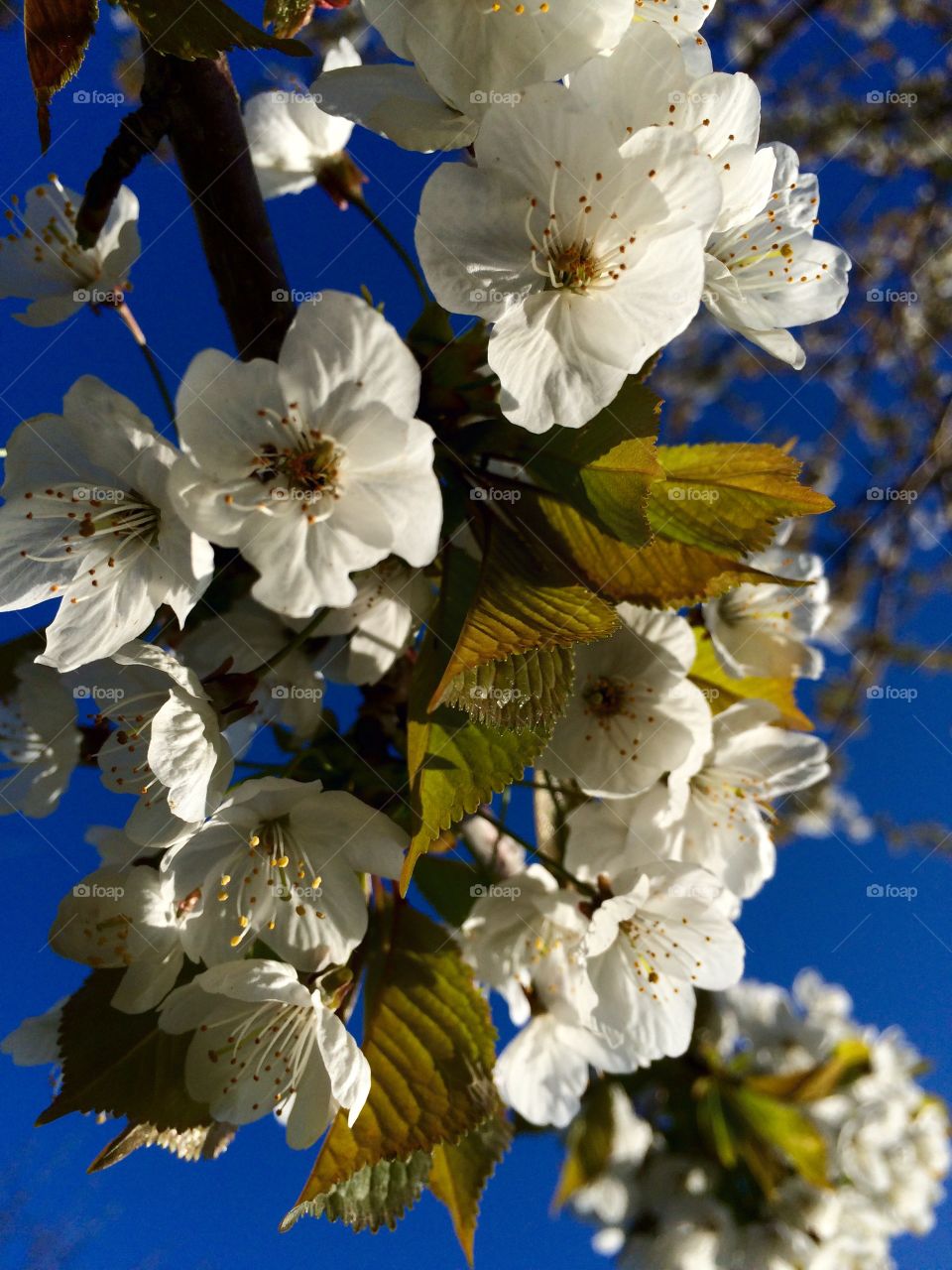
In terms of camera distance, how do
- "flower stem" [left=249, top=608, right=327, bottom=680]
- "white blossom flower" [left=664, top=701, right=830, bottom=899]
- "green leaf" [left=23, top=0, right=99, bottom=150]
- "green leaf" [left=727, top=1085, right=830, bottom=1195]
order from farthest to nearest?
1. "green leaf" [left=727, top=1085, right=830, bottom=1195]
2. "white blossom flower" [left=664, top=701, right=830, bottom=899]
3. "flower stem" [left=249, top=608, right=327, bottom=680]
4. "green leaf" [left=23, top=0, right=99, bottom=150]

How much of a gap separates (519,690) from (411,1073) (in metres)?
0.50

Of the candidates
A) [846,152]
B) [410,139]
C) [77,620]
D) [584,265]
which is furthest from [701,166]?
[846,152]

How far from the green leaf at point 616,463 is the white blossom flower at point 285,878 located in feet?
1.34

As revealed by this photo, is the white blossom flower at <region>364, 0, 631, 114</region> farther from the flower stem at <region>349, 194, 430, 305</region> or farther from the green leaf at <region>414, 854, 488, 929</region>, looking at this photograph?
the green leaf at <region>414, 854, 488, 929</region>

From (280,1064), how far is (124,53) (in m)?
2.85

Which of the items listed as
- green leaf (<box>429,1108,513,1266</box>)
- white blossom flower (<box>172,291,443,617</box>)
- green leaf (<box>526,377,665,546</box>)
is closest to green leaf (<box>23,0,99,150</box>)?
white blossom flower (<box>172,291,443,617</box>)

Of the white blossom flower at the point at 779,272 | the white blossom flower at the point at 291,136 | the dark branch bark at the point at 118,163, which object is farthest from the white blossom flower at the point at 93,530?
the white blossom flower at the point at 291,136

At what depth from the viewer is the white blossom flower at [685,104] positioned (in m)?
0.79

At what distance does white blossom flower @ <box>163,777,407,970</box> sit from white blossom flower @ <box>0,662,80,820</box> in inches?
13.3

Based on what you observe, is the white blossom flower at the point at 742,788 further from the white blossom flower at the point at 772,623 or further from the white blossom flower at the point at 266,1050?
the white blossom flower at the point at 266,1050

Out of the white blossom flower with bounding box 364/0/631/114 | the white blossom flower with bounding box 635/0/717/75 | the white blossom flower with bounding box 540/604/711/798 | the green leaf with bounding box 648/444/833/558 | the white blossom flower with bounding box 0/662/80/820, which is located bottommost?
the white blossom flower with bounding box 540/604/711/798

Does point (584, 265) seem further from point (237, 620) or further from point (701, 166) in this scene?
point (237, 620)

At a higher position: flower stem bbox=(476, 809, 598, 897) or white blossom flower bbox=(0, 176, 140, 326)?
white blossom flower bbox=(0, 176, 140, 326)

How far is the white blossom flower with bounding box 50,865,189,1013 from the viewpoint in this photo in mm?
1028
